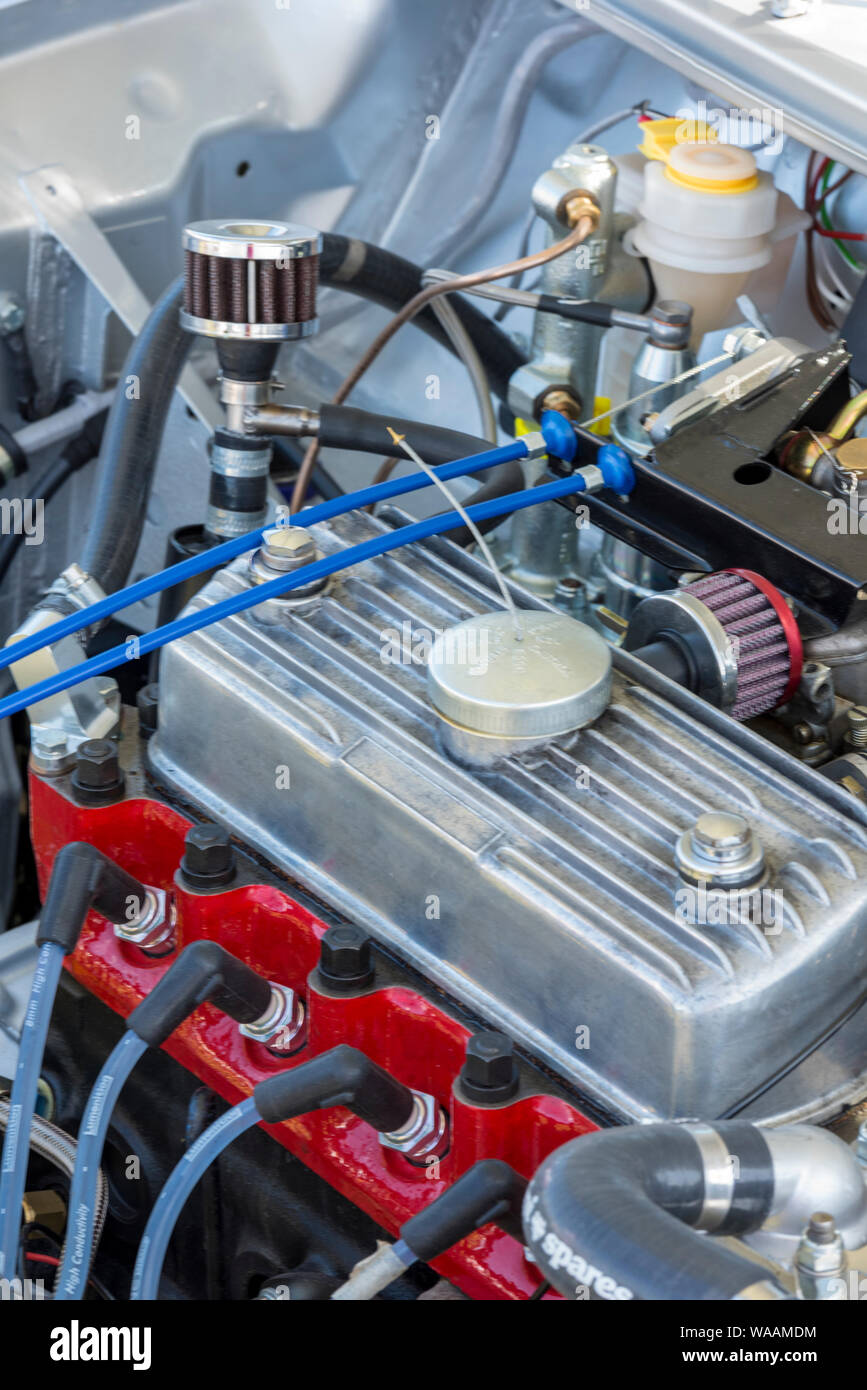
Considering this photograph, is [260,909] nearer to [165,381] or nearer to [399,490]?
[399,490]

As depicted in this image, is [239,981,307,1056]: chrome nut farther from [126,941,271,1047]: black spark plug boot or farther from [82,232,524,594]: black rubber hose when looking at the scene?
[82,232,524,594]: black rubber hose

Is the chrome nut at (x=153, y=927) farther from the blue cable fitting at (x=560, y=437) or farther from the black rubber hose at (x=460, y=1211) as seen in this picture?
the blue cable fitting at (x=560, y=437)

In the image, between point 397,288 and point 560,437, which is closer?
point 560,437

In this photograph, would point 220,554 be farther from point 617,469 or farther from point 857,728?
point 857,728

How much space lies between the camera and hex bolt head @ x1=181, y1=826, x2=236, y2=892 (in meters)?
1.09

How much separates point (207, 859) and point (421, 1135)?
0.79 ft

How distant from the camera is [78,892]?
1.06 metres

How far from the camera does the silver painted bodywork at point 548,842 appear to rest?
36.7 inches

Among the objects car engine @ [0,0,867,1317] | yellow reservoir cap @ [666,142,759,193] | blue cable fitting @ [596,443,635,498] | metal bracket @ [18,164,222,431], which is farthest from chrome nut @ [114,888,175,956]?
yellow reservoir cap @ [666,142,759,193]

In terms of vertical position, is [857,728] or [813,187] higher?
[813,187]

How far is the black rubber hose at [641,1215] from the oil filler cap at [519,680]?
0.30 m

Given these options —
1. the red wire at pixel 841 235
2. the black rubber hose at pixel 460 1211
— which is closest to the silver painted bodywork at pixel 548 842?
the black rubber hose at pixel 460 1211

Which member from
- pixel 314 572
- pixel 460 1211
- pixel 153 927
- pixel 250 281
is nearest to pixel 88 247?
pixel 250 281

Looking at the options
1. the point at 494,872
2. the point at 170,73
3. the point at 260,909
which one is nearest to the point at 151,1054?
the point at 260,909
